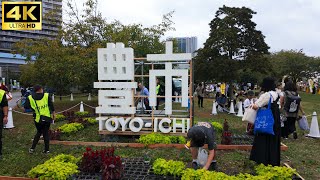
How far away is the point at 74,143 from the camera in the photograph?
8109 mm

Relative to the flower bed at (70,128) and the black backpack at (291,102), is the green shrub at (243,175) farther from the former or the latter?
Result: the flower bed at (70,128)

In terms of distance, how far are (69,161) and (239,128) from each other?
23.3 feet

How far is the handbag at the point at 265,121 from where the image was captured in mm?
5461

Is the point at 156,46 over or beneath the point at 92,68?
over

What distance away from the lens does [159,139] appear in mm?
7992

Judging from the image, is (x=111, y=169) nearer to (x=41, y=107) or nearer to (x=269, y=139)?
(x=269, y=139)

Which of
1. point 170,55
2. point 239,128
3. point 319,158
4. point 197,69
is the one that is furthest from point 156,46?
point 319,158

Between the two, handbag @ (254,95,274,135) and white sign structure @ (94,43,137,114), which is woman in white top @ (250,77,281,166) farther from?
white sign structure @ (94,43,137,114)

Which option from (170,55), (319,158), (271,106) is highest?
(170,55)

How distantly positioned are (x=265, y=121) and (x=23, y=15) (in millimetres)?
8289

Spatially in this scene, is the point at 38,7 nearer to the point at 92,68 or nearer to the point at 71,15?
→ the point at 92,68

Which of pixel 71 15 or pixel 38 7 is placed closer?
pixel 38 7

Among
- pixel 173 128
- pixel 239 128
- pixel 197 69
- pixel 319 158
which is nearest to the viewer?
pixel 319 158

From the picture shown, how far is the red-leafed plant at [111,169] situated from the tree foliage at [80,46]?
1160 cm
